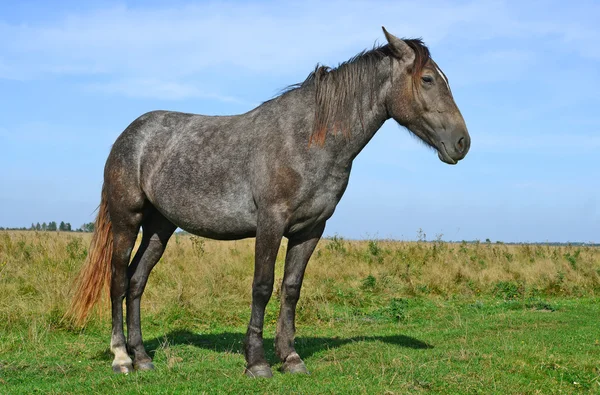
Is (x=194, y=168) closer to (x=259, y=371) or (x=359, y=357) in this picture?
(x=259, y=371)

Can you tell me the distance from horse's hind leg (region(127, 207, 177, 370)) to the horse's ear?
337 centimetres

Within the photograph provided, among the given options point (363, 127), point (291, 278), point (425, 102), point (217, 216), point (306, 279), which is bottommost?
point (306, 279)

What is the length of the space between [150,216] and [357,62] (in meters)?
3.16

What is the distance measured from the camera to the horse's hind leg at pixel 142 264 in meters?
6.81

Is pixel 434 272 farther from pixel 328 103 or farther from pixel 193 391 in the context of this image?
pixel 193 391

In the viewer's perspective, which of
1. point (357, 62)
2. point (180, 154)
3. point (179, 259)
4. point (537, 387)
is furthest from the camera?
point (179, 259)

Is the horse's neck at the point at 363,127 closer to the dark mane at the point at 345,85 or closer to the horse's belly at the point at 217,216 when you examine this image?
the dark mane at the point at 345,85

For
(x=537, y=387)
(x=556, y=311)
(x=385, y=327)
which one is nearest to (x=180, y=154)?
(x=537, y=387)

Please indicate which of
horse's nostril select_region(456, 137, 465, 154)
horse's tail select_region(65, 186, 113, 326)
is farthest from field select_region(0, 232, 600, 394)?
horse's nostril select_region(456, 137, 465, 154)

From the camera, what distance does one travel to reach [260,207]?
5.59 metres

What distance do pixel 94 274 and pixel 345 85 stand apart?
3765 millimetres

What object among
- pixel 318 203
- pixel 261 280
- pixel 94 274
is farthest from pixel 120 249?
pixel 318 203

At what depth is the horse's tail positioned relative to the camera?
7031 mm

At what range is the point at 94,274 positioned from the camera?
7039 millimetres
